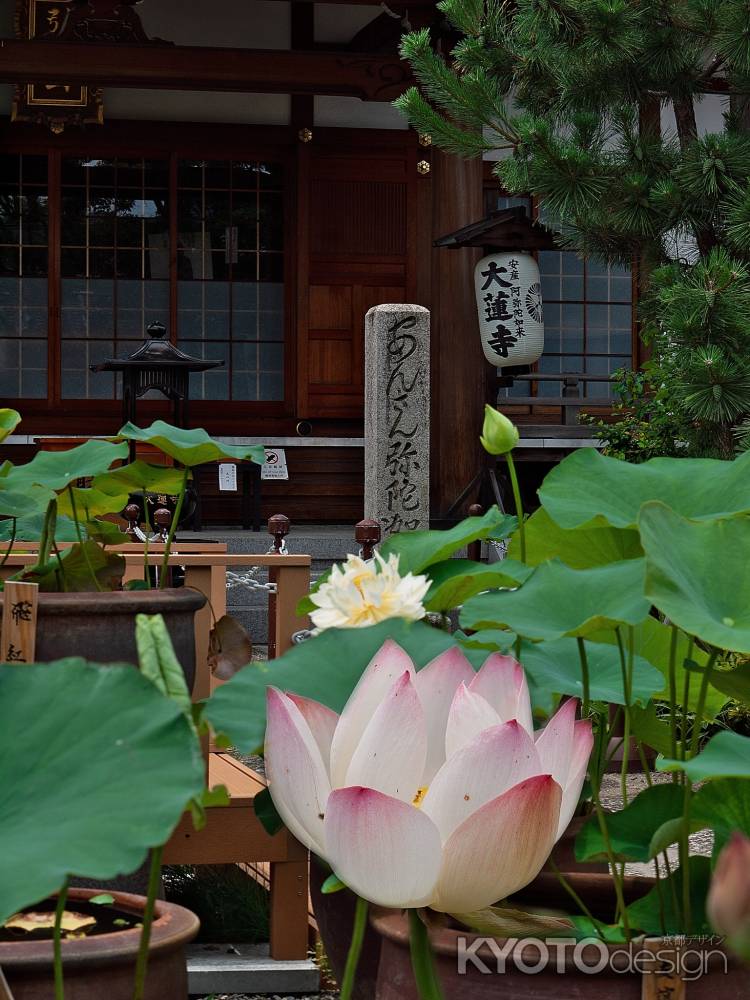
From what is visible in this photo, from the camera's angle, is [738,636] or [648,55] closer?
[738,636]

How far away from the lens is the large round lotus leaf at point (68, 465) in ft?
5.16

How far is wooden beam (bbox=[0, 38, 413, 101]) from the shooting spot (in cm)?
804

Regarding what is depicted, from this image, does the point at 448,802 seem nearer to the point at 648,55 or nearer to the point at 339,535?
the point at 648,55

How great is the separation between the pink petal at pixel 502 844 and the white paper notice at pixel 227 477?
811cm

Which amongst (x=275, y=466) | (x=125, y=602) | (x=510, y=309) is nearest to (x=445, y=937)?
(x=125, y=602)

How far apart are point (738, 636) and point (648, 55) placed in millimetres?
5111

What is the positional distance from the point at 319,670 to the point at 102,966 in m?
0.22

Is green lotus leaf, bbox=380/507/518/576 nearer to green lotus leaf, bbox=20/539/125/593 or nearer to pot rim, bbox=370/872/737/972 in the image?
pot rim, bbox=370/872/737/972

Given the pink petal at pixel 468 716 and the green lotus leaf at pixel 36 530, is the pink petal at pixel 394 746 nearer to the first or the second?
the pink petal at pixel 468 716

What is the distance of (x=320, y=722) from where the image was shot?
2.35 feet

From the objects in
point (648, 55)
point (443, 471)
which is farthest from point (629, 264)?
point (443, 471)

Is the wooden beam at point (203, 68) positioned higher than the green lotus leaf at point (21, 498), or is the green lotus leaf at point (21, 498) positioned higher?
the wooden beam at point (203, 68)

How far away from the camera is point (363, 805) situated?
0.61 meters

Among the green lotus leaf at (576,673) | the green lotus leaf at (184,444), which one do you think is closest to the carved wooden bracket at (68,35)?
the green lotus leaf at (184,444)
